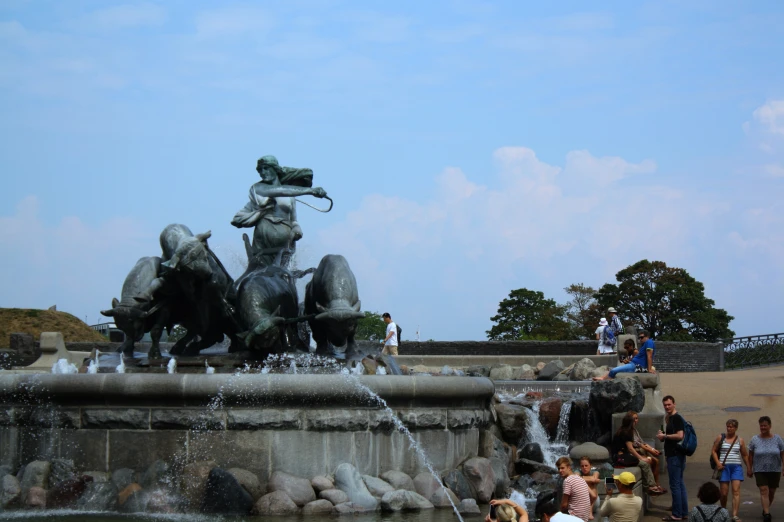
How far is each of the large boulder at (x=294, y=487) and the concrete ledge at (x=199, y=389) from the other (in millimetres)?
720

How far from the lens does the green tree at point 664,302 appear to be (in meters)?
48.6

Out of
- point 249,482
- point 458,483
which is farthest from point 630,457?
point 249,482

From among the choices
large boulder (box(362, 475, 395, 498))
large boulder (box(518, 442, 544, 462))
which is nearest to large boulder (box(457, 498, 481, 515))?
large boulder (box(362, 475, 395, 498))

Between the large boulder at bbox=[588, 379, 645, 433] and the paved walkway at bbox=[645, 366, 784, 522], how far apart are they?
106 cm

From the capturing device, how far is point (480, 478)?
10781 millimetres

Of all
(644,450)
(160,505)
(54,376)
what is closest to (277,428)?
(160,505)

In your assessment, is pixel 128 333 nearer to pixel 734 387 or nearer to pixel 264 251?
pixel 264 251

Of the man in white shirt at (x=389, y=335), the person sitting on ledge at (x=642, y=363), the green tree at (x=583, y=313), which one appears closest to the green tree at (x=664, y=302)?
the green tree at (x=583, y=313)

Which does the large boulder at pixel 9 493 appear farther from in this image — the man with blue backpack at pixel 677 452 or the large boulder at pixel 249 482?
the man with blue backpack at pixel 677 452

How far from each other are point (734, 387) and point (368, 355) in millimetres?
15216

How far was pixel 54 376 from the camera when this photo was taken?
10422 millimetres

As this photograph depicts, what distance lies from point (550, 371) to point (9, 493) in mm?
16635

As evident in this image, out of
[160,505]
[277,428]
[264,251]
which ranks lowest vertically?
[160,505]

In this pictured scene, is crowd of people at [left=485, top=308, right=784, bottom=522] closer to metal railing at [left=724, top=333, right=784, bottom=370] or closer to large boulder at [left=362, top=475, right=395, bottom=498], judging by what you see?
large boulder at [left=362, top=475, right=395, bottom=498]
